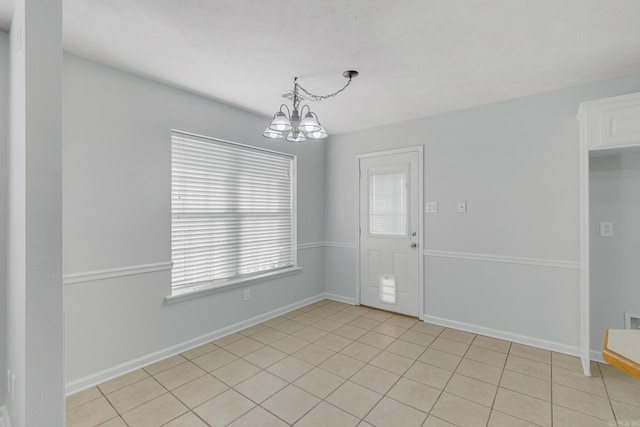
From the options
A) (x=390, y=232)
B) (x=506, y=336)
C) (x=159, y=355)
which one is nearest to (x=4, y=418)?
(x=159, y=355)

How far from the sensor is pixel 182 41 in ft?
6.92

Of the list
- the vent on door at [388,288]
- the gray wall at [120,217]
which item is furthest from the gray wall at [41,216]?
the vent on door at [388,288]

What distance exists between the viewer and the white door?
153 inches

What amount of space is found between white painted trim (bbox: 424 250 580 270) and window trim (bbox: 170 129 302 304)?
175 cm

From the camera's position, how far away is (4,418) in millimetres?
1966

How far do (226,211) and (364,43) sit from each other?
7.13ft

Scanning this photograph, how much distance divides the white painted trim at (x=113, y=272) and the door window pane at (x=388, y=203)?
2.63 m

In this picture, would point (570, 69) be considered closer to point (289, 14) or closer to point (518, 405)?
point (289, 14)

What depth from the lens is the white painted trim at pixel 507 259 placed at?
293 cm

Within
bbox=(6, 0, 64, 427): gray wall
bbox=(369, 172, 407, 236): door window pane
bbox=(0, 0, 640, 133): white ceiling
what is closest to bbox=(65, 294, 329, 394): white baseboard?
bbox=(6, 0, 64, 427): gray wall

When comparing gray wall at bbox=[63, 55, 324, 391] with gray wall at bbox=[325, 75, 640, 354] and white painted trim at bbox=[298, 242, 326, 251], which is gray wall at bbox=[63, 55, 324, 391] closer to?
white painted trim at bbox=[298, 242, 326, 251]

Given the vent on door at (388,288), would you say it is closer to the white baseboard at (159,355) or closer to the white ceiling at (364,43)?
the white baseboard at (159,355)

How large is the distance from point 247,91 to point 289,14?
1.28m

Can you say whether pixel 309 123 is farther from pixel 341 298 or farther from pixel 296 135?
pixel 341 298
